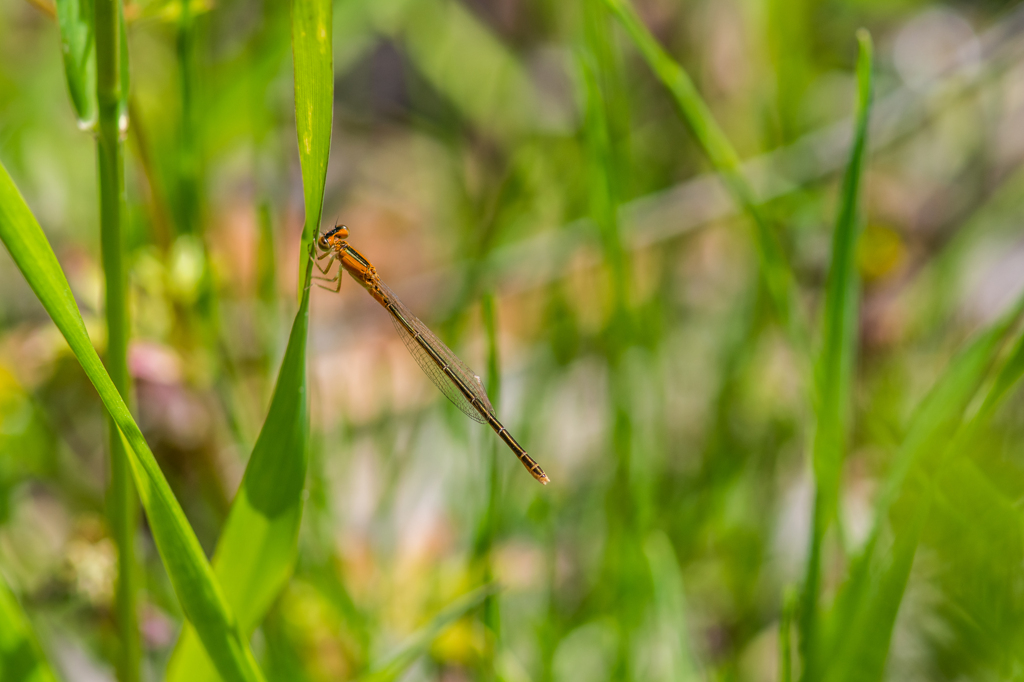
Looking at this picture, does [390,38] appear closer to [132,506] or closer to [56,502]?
[56,502]

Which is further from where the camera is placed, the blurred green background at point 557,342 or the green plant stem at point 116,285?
the blurred green background at point 557,342

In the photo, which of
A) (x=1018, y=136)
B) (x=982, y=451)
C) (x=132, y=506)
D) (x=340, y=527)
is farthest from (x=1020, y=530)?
(x=1018, y=136)

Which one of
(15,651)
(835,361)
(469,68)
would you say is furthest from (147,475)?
(469,68)

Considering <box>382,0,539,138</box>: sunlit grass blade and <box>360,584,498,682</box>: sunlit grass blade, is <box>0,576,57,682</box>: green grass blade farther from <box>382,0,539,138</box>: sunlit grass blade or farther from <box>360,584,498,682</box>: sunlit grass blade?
<box>382,0,539,138</box>: sunlit grass blade

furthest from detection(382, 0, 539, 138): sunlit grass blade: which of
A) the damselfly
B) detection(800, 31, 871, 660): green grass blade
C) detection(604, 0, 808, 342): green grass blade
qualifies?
detection(800, 31, 871, 660): green grass blade

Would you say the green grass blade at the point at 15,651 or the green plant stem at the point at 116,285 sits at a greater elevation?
the green plant stem at the point at 116,285

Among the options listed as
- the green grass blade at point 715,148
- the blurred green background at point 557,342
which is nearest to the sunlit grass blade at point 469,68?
the blurred green background at point 557,342

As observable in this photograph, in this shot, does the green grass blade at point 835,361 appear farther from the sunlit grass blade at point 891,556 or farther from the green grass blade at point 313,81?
the green grass blade at point 313,81
